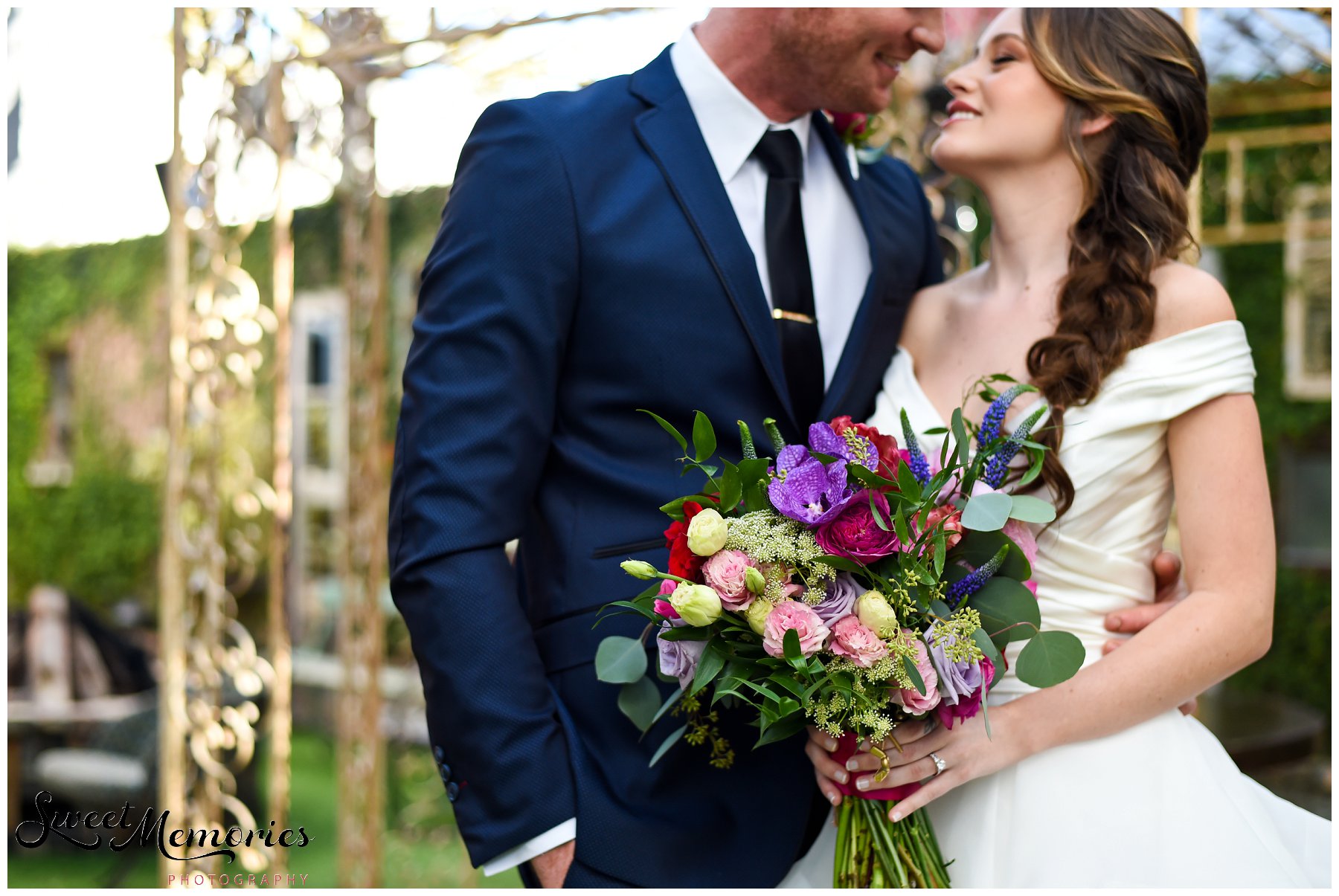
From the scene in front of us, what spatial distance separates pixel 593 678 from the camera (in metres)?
1.81

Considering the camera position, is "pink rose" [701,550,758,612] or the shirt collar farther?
the shirt collar

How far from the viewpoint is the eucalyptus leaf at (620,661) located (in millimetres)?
1637

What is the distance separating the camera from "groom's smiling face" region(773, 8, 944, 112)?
1945 mm

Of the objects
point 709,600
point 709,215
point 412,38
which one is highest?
point 412,38

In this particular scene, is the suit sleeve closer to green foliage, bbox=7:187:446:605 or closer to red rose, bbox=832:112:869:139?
red rose, bbox=832:112:869:139

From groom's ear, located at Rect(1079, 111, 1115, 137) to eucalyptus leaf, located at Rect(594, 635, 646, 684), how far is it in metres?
1.27

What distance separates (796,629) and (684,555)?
0.63ft

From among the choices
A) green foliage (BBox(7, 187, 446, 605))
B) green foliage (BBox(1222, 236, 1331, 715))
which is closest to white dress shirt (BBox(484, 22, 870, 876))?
green foliage (BBox(1222, 236, 1331, 715))

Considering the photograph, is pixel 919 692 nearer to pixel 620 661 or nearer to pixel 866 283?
pixel 620 661

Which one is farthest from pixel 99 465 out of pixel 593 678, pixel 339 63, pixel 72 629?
pixel 593 678

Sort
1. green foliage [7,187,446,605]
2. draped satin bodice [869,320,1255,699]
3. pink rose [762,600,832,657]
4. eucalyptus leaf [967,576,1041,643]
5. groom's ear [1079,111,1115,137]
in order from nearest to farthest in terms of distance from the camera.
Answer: pink rose [762,600,832,657] → eucalyptus leaf [967,576,1041,643] → draped satin bodice [869,320,1255,699] → groom's ear [1079,111,1115,137] → green foliage [7,187,446,605]

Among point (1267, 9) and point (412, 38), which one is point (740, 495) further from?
point (1267, 9)

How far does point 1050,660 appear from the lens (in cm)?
152

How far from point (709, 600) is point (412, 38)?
2.74 metres
